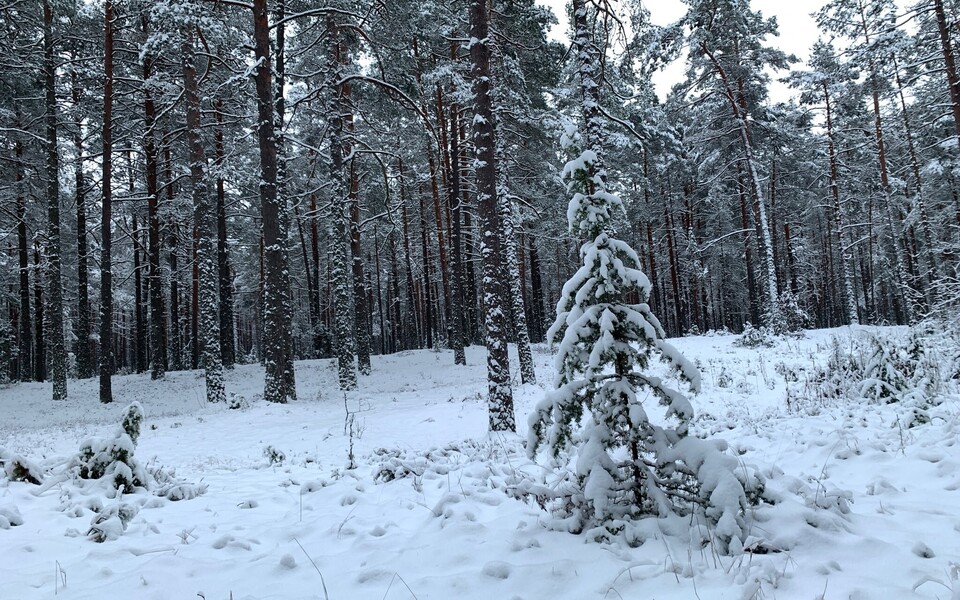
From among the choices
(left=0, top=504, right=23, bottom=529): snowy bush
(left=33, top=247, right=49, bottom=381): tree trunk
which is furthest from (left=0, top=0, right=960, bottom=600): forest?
(left=33, top=247, right=49, bottom=381): tree trunk

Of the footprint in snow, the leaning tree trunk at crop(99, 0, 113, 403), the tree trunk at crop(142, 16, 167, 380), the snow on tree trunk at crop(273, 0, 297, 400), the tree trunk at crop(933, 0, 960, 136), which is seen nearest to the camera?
the footprint in snow

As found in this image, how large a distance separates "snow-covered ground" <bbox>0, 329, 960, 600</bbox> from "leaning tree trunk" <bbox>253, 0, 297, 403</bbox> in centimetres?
399

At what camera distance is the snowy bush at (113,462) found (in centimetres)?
520

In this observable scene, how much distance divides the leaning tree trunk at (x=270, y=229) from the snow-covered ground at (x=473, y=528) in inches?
157

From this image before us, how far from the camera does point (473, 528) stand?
3.82 meters

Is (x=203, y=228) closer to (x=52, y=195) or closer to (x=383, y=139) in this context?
(x=52, y=195)

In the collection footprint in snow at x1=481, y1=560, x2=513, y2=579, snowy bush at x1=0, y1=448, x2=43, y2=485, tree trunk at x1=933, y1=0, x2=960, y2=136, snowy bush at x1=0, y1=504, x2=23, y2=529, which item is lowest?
footprint in snow at x1=481, y1=560, x2=513, y2=579

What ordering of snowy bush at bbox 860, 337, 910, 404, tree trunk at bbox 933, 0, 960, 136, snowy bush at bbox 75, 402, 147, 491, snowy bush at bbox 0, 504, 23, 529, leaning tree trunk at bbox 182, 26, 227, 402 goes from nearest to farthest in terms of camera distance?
snowy bush at bbox 0, 504, 23, 529 < snowy bush at bbox 75, 402, 147, 491 < snowy bush at bbox 860, 337, 910, 404 < tree trunk at bbox 933, 0, 960, 136 < leaning tree trunk at bbox 182, 26, 227, 402

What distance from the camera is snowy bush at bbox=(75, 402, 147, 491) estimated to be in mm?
5199

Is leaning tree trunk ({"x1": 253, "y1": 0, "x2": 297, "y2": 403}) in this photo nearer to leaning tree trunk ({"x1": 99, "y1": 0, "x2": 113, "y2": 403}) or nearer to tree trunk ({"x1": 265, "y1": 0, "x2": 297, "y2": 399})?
tree trunk ({"x1": 265, "y1": 0, "x2": 297, "y2": 399})

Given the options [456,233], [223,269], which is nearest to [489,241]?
[456,233]

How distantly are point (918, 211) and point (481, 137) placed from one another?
22235 millimetres

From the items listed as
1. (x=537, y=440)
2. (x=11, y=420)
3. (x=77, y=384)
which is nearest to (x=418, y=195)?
(x=77, y=384)

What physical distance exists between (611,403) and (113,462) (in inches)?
209
